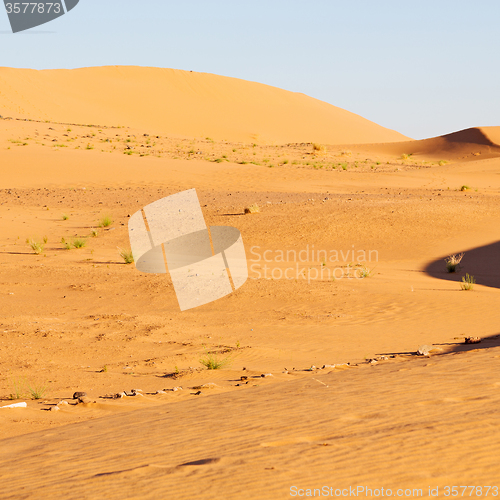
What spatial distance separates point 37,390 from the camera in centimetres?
672

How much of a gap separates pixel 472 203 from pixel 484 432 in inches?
763

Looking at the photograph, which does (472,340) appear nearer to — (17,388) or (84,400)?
(84,400)

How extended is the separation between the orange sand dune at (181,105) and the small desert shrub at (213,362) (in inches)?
2424

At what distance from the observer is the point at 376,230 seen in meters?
18.4

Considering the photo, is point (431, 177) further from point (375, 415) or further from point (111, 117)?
point (111, 117)

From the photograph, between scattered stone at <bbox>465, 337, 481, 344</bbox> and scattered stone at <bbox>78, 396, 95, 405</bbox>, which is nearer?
scattered stone at <bbox>78, 396, 95, 405</bbox>

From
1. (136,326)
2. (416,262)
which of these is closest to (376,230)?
(416,262)

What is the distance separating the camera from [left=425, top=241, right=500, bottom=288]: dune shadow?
45.5 ft

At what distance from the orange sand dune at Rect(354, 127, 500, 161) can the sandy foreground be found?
132 feet

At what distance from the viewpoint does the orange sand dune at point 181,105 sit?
7706 cm

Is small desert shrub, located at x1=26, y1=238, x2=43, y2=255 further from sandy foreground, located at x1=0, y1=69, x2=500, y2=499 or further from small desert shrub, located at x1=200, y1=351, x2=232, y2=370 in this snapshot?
small desert shrub, located at x1=200, y1=351, x2=232, y2=370

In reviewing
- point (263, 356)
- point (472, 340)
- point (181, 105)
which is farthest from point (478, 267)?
point (181, 105)

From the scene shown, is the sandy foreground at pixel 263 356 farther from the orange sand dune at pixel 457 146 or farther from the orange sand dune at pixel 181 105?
the orange sand dune at pixel 181 105
